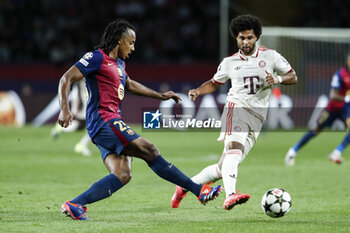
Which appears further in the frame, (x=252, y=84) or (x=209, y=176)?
(x=209, y=176)

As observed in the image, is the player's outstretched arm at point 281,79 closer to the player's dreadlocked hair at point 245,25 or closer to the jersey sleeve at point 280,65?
the jersey sleeve at point 280,65

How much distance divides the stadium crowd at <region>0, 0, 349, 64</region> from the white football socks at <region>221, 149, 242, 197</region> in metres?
18.5

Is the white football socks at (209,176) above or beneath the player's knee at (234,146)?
beneath

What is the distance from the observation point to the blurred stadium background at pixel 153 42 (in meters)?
22.3

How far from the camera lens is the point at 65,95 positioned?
6.12m

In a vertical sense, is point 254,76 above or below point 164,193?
above

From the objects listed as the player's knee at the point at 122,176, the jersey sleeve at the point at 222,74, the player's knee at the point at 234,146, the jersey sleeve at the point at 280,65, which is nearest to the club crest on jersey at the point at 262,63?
the jersey sleeve at the point at 280,65

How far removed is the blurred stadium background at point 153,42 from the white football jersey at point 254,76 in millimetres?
14724

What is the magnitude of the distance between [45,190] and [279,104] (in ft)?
44.6

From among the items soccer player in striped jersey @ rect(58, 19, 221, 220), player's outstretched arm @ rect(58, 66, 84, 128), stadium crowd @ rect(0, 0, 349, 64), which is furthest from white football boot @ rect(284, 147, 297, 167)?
stadium crowd @ rect(0, 0, 349, 64)

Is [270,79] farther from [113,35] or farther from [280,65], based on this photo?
[113,35]

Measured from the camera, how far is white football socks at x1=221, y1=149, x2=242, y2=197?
21.8 ft

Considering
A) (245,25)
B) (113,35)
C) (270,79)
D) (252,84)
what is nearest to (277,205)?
(270,79)

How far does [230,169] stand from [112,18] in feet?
69.7
